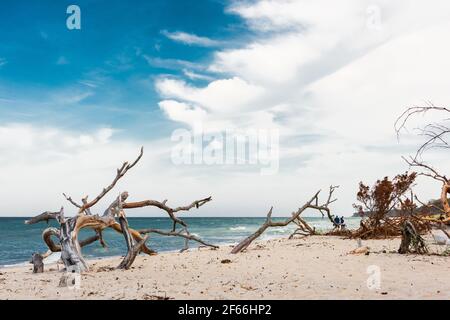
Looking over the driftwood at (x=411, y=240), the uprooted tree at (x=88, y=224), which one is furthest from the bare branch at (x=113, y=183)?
the driftwood at (x=411, y=240)

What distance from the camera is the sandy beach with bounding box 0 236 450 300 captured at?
7.54 meters

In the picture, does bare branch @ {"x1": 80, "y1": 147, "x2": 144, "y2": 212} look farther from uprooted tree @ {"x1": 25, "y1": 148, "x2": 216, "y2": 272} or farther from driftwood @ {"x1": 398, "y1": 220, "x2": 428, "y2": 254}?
driftwood @ {"x1": 398, "y1": 220, "x2": 428, "y2": 254}

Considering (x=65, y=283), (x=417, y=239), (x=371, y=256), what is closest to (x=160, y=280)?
(x=65, y=283)

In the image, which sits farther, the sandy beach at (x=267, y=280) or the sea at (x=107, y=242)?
the sea at (x=107, y=242)

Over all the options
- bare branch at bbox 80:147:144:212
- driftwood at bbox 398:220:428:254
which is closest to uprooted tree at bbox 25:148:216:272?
bare branch at bbox 80:147:144:212

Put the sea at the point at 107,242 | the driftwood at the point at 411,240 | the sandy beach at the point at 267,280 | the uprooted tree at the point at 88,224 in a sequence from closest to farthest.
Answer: the sandy beach at the point at 267,280 < the uprooted tree at the point at 88,224 < the driftwood at the point at 411,240 < the sea at the point at 107,242

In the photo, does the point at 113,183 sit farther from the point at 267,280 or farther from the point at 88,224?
the point at 267,280

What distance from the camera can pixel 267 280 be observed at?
9.16m

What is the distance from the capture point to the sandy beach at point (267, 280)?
7535mm

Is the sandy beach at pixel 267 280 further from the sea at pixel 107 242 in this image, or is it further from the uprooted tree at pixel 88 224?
the sea at pixel 107 242

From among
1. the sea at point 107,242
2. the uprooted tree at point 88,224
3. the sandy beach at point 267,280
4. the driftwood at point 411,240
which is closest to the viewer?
the sandy beach at point 267,280

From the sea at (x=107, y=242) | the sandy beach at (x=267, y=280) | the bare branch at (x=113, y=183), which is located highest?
the bare branch at (x=113, y=183)
